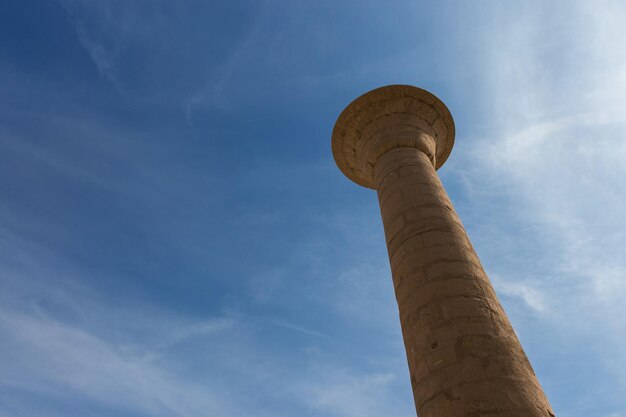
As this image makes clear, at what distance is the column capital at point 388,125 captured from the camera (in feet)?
25.7

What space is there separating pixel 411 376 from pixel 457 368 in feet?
2.11

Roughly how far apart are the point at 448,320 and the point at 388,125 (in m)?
4.33

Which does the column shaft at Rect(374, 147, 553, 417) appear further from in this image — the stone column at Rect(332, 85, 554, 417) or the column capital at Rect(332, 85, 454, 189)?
the column capital at Rect(332, 85, 454, 189)

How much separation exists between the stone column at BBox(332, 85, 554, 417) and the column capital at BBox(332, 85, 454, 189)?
0.03 metres

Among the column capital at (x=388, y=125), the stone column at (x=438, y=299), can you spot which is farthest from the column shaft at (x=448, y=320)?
the column capital at (x=388, y=125)

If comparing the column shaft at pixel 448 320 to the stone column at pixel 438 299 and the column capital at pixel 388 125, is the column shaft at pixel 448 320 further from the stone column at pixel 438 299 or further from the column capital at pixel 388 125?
the column capital at pixel 388 125

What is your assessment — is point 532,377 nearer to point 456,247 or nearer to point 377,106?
point 456,247

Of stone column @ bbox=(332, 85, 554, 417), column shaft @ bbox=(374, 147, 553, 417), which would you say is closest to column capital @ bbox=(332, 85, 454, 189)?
stone column @ bbox=(332, 85, 554, 417)

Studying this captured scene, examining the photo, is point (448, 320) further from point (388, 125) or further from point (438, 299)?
point (388, 125)

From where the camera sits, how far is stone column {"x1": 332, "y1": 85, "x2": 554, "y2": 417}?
4.02 metres

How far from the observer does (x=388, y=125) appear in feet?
26.5

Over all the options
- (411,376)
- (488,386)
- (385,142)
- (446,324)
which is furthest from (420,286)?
(385,142)

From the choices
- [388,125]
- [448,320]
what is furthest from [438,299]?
[388,125]

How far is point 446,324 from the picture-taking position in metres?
4.57
